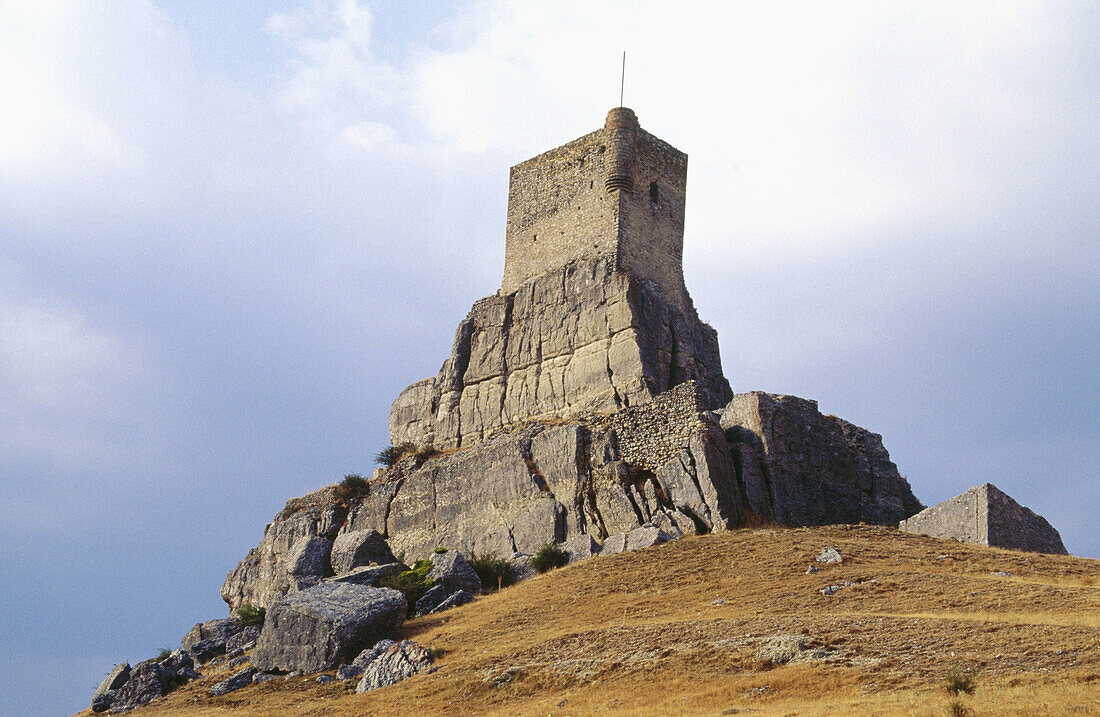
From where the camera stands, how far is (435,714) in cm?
1856

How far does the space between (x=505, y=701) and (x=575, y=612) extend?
5.12 m

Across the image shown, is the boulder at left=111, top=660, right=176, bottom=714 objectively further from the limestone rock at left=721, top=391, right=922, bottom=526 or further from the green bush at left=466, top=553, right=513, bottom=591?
the limestone rock at left=721, top=391, right=922, bottom=526

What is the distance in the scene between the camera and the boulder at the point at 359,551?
35.2 meters

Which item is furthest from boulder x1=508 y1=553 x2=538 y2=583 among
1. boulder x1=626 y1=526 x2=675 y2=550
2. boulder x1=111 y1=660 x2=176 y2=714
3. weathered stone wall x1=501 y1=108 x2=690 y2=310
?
weathered stone wall x1=501 y1=108 x2=690 y2=310

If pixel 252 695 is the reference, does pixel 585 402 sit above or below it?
above

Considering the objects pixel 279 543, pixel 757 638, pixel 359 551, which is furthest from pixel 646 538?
pixel 279 543

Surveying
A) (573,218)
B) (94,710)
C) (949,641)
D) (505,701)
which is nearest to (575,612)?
(505,701)

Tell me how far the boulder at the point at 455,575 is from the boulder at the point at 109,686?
24.9ft

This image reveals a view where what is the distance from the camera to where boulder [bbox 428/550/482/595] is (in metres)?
28.8

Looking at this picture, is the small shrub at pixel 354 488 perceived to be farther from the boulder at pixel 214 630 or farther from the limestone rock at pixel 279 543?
the boulder at pixel 214 630

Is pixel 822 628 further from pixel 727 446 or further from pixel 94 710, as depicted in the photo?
pixel 94 710

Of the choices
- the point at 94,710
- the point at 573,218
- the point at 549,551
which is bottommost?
the point at 94,710

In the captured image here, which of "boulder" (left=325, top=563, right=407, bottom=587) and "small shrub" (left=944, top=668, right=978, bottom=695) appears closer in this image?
"small shrub" (left=944, top=668, right=978, bottom=695)

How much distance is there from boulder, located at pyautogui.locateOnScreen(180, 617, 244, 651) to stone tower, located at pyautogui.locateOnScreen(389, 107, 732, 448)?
35.5 feet
